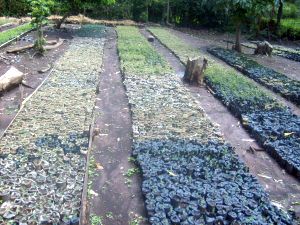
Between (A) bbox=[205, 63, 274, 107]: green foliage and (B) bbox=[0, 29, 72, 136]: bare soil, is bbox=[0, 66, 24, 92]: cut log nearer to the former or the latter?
(B) bbox=[0, 29, 72, 136]: bare soil

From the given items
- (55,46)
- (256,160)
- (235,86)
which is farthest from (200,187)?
(55,46)

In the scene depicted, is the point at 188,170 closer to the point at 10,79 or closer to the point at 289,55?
the point at 10,79

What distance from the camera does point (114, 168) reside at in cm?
522

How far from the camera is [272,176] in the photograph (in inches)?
208

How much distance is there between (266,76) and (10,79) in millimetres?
7537

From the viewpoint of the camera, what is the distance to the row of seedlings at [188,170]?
160 inches

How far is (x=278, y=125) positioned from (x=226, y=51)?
339 inches

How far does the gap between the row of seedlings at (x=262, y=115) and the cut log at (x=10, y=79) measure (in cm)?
511

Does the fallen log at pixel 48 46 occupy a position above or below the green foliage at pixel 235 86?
above

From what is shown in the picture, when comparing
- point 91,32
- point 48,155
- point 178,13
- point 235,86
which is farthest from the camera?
point 178,13

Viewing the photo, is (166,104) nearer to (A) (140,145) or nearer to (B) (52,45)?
(A) (140,145)

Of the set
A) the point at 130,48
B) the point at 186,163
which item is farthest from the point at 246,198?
the point at 130,48

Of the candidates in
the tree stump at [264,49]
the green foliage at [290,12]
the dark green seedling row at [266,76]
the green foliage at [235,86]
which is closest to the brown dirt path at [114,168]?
the green foliage at [235,86]

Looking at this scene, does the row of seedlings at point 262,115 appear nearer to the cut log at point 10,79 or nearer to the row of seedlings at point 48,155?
the row of seedlings at point 48,155
